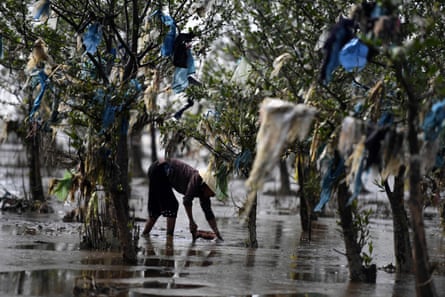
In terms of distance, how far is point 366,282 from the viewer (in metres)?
10.1

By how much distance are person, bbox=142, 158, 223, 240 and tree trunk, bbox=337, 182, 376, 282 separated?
16.0ft

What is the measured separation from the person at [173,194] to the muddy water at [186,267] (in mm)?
308

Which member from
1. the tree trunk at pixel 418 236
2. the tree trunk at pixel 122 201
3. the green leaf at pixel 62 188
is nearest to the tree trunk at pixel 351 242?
the tree trunk at pixel 418 236

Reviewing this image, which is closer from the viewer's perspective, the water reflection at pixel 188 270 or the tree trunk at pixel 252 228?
the water reflection at pixel 188 270

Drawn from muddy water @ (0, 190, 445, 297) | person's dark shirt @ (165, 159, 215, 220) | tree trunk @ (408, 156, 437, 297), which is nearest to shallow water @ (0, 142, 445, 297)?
muddy water @ (0, 190, 445, 297)

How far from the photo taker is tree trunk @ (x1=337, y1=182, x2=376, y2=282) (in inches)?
373

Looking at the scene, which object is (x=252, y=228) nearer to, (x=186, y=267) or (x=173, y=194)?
(x=173, y=194)

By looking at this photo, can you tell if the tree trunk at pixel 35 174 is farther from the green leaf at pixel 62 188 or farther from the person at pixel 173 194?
the green leaf at pixel 62 188

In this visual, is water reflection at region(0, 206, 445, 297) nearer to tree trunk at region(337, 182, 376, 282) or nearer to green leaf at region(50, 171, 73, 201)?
tree trunk at region(337, 182, 376, 282)

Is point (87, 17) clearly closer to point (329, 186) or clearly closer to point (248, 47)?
point (329, 186)

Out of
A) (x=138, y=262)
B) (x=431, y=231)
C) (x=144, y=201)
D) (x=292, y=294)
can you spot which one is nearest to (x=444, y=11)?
(x=292, y=294)

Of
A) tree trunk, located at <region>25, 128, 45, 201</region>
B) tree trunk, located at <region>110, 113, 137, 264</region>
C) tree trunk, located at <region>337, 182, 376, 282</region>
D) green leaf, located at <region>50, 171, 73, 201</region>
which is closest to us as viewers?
tree trunk, located at <region>337, 182, 376, 282</region>

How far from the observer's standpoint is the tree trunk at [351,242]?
948 centimetres

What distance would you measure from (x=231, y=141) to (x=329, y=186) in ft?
11.8
